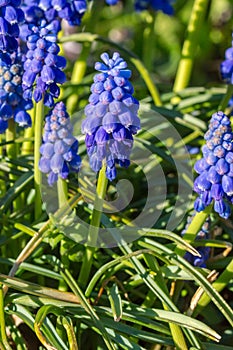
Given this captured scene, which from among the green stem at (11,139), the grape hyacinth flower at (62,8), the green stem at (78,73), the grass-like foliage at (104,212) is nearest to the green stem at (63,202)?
the grass-like foliage at (104,212)

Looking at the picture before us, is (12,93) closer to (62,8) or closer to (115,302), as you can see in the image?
(62,8)

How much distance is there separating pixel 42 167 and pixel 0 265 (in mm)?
693

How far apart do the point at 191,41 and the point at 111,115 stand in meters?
2.10

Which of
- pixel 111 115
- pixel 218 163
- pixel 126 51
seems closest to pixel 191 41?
pixel 126 51

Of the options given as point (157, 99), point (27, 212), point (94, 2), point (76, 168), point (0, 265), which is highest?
point (94, 2)

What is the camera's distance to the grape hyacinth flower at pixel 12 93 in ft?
11.0

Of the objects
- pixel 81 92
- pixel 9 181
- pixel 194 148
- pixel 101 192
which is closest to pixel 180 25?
pixel 81 92

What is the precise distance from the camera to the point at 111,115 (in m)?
2.75

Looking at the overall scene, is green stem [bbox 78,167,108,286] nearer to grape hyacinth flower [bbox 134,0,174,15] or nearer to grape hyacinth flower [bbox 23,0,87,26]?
grape hyacinth flower [bbox 23,0,87,26]

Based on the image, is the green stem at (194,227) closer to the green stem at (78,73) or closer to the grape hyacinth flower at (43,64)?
the grape hyacinth flower at (43,64)

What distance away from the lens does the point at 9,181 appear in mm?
3814

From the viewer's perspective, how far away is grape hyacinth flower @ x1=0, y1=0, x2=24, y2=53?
9.62 feet

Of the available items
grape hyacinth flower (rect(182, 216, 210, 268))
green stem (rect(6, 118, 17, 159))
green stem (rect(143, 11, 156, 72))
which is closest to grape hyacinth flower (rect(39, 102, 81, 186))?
green stem (rect(6, 118, 17, 159))

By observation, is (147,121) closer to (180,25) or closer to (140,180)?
(140,180)
